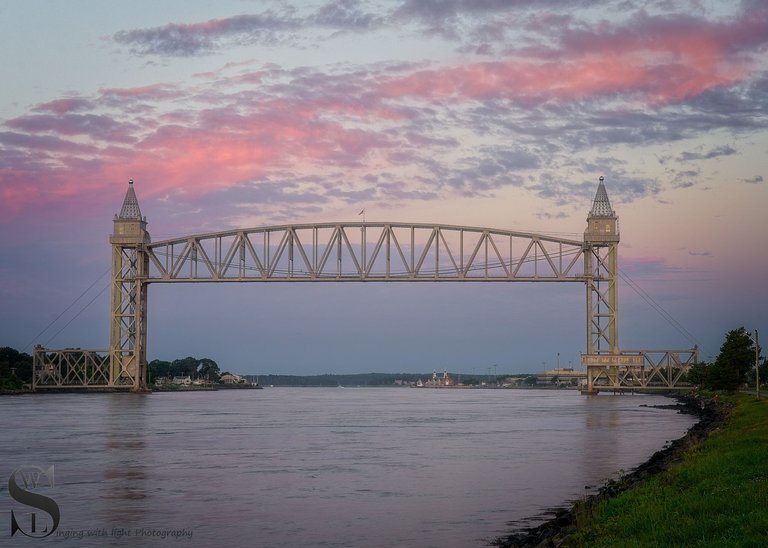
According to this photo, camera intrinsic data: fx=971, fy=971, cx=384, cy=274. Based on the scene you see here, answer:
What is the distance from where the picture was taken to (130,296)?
4168 inches

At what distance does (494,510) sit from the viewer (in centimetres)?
2250

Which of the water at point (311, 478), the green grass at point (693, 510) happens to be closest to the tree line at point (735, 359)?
the water at point (311, 478)

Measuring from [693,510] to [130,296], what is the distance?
315 ft

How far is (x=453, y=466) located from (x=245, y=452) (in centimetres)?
948

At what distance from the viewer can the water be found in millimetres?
19891

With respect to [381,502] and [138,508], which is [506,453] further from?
[138,508]

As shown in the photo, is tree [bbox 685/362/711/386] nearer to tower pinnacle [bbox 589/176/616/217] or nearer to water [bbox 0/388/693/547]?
tower pinnacle [bbox 589/176/616/217]

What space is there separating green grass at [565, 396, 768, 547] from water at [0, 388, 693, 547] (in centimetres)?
310

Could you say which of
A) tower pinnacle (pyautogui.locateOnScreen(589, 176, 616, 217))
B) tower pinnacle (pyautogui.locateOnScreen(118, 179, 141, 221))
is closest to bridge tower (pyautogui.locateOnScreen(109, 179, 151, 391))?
tower pinnacle (pyautogui.locateOnScreen(118, 179, 141, 221))

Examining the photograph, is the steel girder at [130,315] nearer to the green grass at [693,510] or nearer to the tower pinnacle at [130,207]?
the tower pinnacle at [130,207]

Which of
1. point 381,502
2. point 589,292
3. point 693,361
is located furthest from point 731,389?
point 381,502

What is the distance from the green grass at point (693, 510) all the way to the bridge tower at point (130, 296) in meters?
89.2

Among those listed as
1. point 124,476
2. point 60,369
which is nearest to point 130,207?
point 60,369

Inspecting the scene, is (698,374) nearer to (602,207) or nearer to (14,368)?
(602,207)
